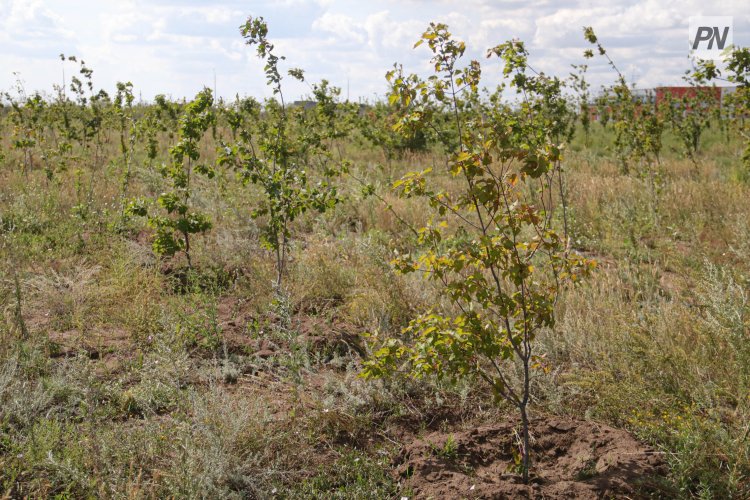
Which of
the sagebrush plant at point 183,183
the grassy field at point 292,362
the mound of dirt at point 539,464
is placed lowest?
the mound of dirt at point 539,464

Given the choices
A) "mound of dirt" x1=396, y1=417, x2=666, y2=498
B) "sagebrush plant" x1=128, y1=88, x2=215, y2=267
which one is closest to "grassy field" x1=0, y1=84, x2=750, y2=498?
"mound of dirt" x1=396, y1=417, x2=666, y2=498

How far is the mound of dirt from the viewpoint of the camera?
2.83m

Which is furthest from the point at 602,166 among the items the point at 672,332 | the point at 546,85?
A: the point at 672,332

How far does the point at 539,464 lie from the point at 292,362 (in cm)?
144

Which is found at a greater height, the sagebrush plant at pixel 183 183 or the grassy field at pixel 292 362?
the sagebrush plant at pixel 183 183

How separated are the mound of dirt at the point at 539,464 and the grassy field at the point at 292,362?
80mm

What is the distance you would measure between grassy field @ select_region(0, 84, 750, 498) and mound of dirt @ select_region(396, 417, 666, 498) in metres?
0.08

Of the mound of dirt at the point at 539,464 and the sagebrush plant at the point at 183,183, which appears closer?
the mound of dirt at the point at 539,464

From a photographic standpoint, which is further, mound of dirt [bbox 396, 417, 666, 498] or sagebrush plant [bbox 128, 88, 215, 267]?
sagebrush plant [bbox 128, 88, 215, 267]

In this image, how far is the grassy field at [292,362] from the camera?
3.02 meters

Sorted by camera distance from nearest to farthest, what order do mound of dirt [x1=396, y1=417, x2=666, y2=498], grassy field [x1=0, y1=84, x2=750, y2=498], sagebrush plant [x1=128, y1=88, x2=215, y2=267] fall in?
1. mound of dirt [x1=396, y1=417, x2=666, y2=498]
2. grassy field [x1=0, y1=84, x2=750, y2=498]
3. sagebrush plant [x1=128, y1=88, x2=215, y2=267]

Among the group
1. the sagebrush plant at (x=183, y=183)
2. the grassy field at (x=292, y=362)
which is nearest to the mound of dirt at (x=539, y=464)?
the grassy field at (x=292, y=362)

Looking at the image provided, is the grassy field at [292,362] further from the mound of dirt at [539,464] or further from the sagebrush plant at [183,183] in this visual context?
the sagebrush plant at [183,183]

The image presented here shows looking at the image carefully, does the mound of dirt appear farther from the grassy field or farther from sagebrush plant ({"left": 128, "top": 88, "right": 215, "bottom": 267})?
sagebrush plant ({"left": 128, "top": 88, "right": 215, "bottom": 267})
